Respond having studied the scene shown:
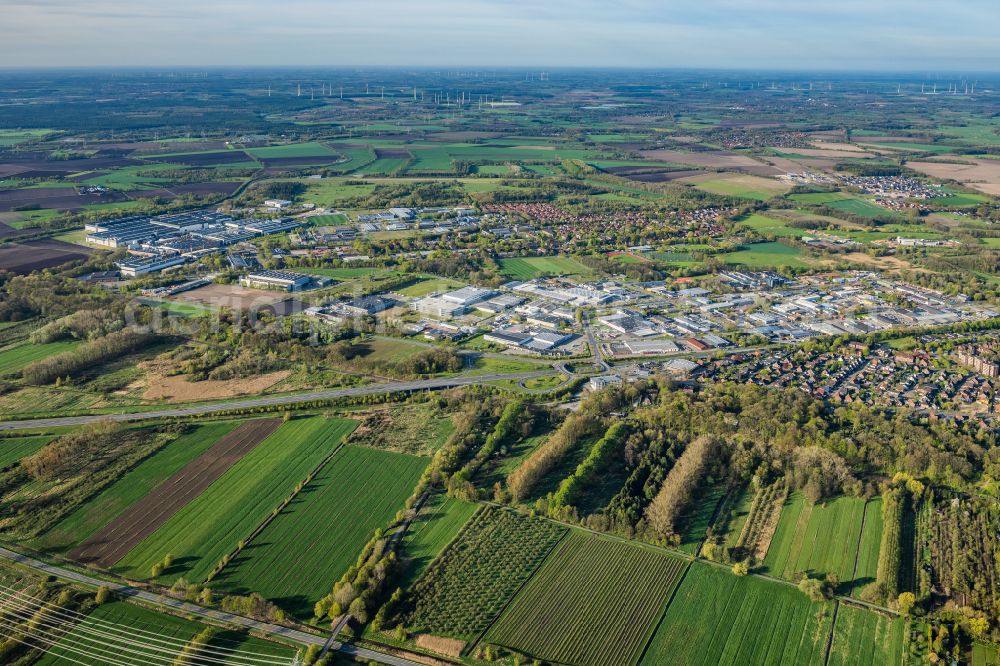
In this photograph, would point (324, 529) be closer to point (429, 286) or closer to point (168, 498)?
point (168, 498)

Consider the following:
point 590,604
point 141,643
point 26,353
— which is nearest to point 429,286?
point 26,353

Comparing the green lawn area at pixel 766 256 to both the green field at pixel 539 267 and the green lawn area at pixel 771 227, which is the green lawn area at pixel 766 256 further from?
the green field at pixel 539 267

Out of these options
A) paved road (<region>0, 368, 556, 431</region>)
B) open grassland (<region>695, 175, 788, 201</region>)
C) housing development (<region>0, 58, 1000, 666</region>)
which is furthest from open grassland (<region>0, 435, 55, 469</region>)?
open grassland (<region>695, 175, 788, 201</region>)

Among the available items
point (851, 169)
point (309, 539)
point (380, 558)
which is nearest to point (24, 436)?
point (309, 539)

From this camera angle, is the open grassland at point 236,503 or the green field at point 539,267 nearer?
the open grassland at point 236,503

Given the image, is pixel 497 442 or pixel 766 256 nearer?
pixel 497 442

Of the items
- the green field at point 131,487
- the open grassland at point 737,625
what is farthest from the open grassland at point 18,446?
the open grassland at point 737,625

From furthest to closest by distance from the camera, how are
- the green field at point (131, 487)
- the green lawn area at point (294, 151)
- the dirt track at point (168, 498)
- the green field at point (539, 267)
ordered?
the green lawn area at point (294, 151) → the green field at point (539, 267) → the green field at point (131, 487) → the dirt track at point (168, 498)
